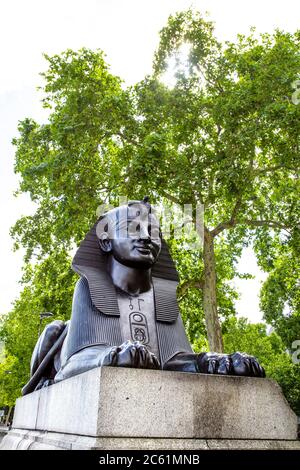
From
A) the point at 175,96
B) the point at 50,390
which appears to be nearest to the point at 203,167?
the point at 175,96

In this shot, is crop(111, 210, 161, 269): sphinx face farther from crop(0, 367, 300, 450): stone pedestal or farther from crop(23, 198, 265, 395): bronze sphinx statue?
crop(0, 367, 300, 450): stone pedestal

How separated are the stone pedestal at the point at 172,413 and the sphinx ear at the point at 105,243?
1.69 m

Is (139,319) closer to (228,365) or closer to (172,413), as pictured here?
(228,365)

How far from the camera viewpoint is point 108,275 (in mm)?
4867

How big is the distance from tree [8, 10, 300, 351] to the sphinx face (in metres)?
8.65

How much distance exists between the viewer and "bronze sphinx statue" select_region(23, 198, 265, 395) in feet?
13.0

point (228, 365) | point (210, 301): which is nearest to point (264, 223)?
point (210, 301)

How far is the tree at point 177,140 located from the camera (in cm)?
1378

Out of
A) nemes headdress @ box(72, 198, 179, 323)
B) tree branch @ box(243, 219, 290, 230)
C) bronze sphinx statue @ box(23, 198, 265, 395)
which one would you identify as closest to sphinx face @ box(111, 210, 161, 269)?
bronze sphinx statue @ box(23, 198, 265, 395)

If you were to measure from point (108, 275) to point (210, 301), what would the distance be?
10112mm

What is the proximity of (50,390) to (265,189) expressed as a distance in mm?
14159

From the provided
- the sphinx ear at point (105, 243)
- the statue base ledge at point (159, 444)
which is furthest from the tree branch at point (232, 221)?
the statue base ledge at point (159, 444)

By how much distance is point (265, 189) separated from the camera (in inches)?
672

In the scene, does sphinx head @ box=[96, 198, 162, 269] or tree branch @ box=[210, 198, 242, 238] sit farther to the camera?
tree branch @ box=[210, 198, 242, 238]
